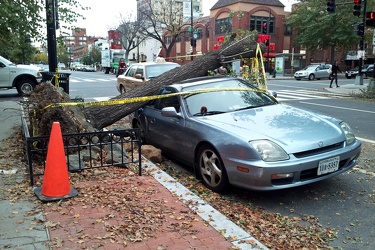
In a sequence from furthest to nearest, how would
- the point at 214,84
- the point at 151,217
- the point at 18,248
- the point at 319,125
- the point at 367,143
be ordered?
the point at 367,143 → the point at 214,84 → the point at 319,125 → the point at 151,217 → the point at 18,248

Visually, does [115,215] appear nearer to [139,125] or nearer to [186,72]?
[139,125]

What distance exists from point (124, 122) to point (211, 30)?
46.4 meters

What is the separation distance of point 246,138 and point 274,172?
20.1 inches

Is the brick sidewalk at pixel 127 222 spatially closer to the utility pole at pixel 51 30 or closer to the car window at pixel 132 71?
the utility pole at pixel 51 30

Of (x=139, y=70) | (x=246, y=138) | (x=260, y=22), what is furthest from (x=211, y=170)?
(x=260, y=22)

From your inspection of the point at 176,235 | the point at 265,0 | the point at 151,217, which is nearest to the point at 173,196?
the point at 151,217

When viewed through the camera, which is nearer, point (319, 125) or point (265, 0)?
point (319, 125)

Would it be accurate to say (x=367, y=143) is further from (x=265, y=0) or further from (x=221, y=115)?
(x=265, y=0)

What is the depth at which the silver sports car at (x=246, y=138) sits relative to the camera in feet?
13.6

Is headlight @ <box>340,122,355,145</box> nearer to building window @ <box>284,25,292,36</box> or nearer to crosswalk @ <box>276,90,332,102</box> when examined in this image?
crosswalk @ <box>276,90,332,102</box>

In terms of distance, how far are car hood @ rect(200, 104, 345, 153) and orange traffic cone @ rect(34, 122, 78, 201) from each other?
6.33ft

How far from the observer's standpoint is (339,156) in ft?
14.5

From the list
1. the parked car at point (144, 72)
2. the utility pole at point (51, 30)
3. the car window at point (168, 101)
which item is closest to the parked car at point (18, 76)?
the parked car at point (144, 72)

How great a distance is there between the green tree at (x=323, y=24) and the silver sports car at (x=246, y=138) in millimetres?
36967
